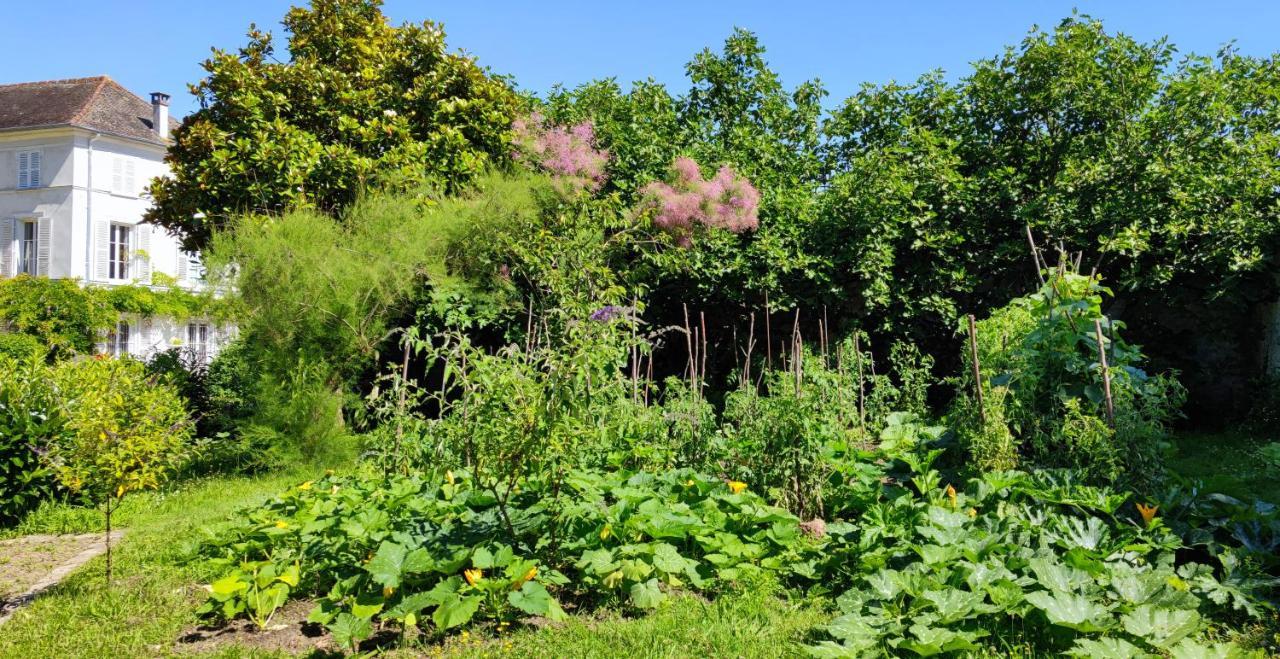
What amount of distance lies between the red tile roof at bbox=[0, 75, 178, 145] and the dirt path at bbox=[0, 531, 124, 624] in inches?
873

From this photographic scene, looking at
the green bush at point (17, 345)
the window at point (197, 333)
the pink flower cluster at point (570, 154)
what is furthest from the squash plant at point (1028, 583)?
the window at point (197, 333)

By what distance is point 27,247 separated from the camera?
25484 mm

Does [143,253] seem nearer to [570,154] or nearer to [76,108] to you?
[76,108]

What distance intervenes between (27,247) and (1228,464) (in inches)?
1180

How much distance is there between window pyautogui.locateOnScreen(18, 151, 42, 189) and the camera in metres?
25.1

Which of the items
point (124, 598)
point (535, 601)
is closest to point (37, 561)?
point (124, 598)

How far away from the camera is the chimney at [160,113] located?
90.9ft

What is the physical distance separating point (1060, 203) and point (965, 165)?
1463mm

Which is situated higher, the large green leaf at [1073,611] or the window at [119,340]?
the window at [119,340]

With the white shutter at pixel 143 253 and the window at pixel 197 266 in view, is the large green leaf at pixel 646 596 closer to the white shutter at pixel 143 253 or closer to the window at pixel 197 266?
the window at pixel 197 266

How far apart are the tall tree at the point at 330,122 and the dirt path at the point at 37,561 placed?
5.22 meters

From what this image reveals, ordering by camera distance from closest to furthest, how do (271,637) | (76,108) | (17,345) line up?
(271,637), (17,345), (76,108)

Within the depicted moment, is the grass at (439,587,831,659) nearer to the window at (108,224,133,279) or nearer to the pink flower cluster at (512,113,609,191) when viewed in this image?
the pink flower cluster at (512,113,609,191)

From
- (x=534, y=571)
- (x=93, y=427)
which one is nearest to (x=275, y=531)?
(x=93, y=427)
